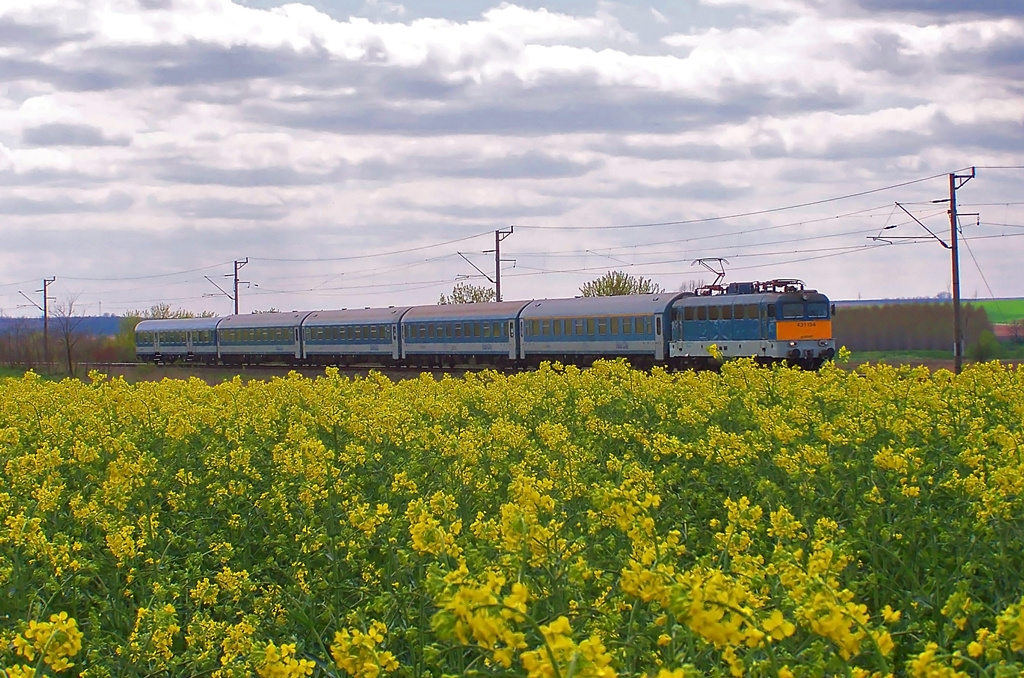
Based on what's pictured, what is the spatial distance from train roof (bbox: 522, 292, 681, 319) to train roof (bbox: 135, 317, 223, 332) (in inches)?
928

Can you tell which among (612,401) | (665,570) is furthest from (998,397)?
(665,570)

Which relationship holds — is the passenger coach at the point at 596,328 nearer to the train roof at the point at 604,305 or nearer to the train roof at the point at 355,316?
the train roof at the point at 604,305

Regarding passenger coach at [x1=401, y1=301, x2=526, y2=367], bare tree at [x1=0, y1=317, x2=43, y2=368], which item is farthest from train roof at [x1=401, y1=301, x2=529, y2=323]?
bare tree at [x1=0, y1=317, x2=43, y2=368]

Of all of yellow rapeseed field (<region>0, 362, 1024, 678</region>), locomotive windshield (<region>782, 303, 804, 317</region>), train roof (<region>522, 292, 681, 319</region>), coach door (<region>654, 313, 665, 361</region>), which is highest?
train roof (<region>522, 292, 681, 319</region>)

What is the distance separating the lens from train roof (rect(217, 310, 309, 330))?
52.2 meters

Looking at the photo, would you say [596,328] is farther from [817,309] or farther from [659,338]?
[817,309]

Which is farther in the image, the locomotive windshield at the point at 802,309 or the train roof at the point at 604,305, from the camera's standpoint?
the train roof at the point at 604,305

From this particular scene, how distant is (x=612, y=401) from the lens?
1283 cm

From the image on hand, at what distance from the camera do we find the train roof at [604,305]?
35.3 metres

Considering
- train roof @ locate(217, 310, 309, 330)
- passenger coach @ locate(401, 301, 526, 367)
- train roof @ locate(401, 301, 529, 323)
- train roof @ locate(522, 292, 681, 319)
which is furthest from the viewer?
train roof @ locate(217, 310, 309, 330)

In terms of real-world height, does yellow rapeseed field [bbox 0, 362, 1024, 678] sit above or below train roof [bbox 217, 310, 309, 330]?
below

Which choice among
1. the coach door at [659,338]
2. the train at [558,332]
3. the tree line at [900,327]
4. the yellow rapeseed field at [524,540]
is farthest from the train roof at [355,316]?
the yellow rapeseed field at [524,540]

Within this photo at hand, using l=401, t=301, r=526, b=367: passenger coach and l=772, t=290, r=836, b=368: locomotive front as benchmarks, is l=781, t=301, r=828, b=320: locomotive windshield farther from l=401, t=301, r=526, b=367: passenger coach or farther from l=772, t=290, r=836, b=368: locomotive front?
l=401, t=301, r=526, b=367: passenger coach

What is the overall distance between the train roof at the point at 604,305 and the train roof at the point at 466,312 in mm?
863
